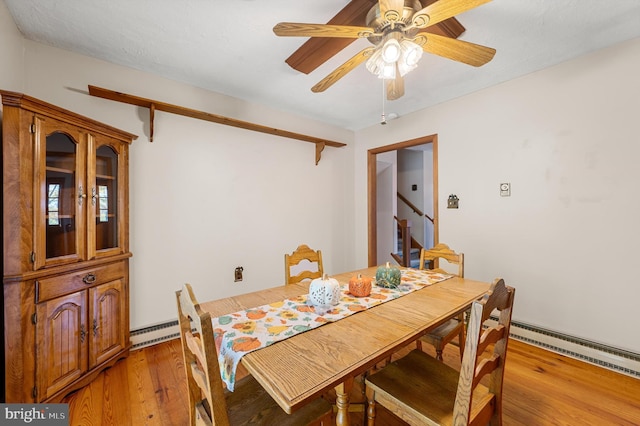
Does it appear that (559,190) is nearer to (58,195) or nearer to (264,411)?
(264,411)

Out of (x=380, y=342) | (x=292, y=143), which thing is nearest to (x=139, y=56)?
(x=292, y=143)

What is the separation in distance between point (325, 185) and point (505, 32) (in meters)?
2.29

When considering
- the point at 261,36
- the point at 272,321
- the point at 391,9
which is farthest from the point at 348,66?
the point at 272,321

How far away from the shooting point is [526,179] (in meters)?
2.27

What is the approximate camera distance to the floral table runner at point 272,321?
0.96m

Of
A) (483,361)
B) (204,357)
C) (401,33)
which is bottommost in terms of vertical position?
(483,361)

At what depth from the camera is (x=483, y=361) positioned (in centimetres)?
96

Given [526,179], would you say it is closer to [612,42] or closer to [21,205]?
[612,42]

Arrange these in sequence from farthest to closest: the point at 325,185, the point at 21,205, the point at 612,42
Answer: the point at 325,185 → the point at 612,42 → the point at 21,205

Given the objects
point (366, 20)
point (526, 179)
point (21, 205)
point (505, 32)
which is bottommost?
point (21, 205)

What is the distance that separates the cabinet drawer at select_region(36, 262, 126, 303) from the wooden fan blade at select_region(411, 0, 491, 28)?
2416mm

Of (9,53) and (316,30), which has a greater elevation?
(9,53)

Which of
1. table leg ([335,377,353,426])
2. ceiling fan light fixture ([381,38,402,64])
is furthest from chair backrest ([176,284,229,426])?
ceiling fan light fixture ([381,38,402,64])

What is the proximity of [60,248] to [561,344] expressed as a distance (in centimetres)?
371
